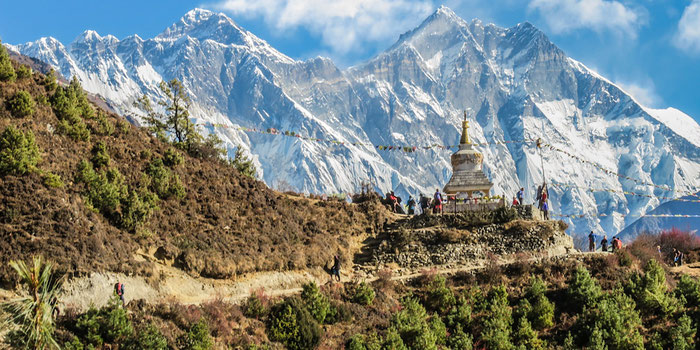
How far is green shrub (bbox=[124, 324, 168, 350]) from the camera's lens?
24156 mm

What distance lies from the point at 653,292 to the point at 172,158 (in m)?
28.2

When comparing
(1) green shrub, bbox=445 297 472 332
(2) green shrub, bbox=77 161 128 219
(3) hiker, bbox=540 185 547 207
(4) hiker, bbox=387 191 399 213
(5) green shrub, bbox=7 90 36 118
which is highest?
(5) green shrub, bbox=7 90 36 118

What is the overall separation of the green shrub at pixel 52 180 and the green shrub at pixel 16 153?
682 mm

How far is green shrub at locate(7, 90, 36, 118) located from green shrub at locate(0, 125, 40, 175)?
373 centimetres

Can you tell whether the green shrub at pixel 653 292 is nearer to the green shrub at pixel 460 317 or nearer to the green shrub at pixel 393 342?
the green shrub at pixel 460 317

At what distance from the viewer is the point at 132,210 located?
33.3 meters

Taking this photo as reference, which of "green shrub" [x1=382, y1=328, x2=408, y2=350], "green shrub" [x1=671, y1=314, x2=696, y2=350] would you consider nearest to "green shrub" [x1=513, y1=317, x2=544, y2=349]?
"green shrub" [x1=382, y1=328, x2=408, y2=350]

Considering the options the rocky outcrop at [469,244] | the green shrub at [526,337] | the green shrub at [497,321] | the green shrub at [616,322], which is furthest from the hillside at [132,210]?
the green shrub at [616,322]

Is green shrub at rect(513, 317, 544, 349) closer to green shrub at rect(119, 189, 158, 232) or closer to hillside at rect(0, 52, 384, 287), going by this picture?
hillside at rect(0, 52, 384, 287)

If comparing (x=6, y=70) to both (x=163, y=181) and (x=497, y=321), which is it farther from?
(x=497, y=321)

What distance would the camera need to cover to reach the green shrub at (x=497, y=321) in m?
30.5

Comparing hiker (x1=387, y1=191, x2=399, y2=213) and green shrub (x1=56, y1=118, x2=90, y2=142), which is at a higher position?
green shrub (x1=56, y1=118, x2=90, y2=142)

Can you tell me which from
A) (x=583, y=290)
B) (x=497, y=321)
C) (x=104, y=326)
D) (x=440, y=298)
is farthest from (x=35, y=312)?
(x=583, y=290)

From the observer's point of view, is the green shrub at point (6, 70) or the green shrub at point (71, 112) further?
the green shrub at point (6, 70)
